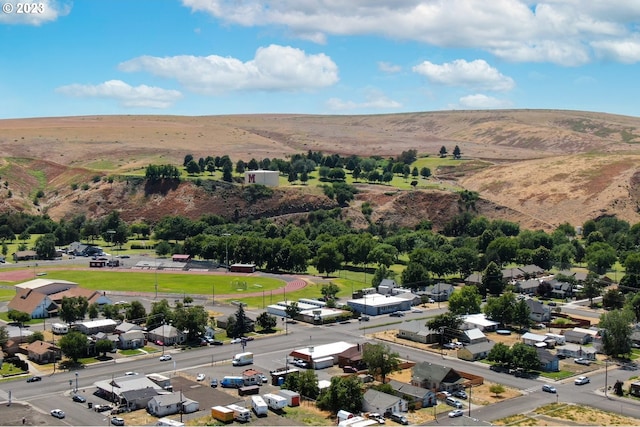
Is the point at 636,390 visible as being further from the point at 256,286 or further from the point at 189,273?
the point at 189,273

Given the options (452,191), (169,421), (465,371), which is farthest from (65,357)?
(452,191)

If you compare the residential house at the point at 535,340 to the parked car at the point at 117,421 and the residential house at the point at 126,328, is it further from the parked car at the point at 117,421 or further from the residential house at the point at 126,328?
the parked car at the point at 117,421

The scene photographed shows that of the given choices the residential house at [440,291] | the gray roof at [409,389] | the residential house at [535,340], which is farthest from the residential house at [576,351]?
the residential house at [440,291]

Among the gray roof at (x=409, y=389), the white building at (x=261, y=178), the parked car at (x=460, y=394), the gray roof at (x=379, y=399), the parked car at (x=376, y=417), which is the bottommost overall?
the parked car at (x=460, y=394)

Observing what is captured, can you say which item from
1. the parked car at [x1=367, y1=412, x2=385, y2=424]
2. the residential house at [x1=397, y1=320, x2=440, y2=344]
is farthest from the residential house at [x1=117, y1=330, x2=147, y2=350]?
the parked car at [x1=367, y1=412, x2=385, y2=424]

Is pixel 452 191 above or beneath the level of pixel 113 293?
above
